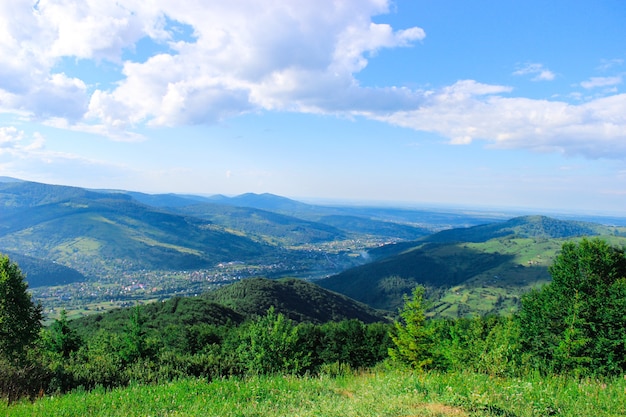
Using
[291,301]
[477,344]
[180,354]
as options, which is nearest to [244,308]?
[291,301]

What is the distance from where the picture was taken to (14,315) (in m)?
21.8

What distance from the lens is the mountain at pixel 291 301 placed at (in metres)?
115

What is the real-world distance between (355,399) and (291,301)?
12179 cm

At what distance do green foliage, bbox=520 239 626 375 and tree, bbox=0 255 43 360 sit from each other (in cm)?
3345

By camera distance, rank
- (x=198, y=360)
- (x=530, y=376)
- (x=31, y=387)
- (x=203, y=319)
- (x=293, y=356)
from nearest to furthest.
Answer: (x=530, y=376) < (x=31, y=387) < (x=198, y=360) < (x=293, y=356) < (x=203, y=319)

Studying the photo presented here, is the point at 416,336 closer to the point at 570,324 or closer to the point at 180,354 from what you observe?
the point at 570,324

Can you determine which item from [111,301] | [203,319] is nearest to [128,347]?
[203,319]

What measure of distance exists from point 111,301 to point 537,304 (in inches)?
7665

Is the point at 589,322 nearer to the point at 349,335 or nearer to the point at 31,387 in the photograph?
the point at 31,387

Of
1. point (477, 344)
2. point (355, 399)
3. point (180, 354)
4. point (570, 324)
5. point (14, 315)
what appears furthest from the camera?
point (180, 354)

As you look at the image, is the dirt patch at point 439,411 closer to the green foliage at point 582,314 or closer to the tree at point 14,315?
the green foliage at point 582,314

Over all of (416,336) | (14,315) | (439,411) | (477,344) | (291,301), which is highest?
(439,411)

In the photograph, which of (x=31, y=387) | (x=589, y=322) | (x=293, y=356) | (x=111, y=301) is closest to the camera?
(x=31, y=387)

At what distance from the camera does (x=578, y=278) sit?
86.7 ft
